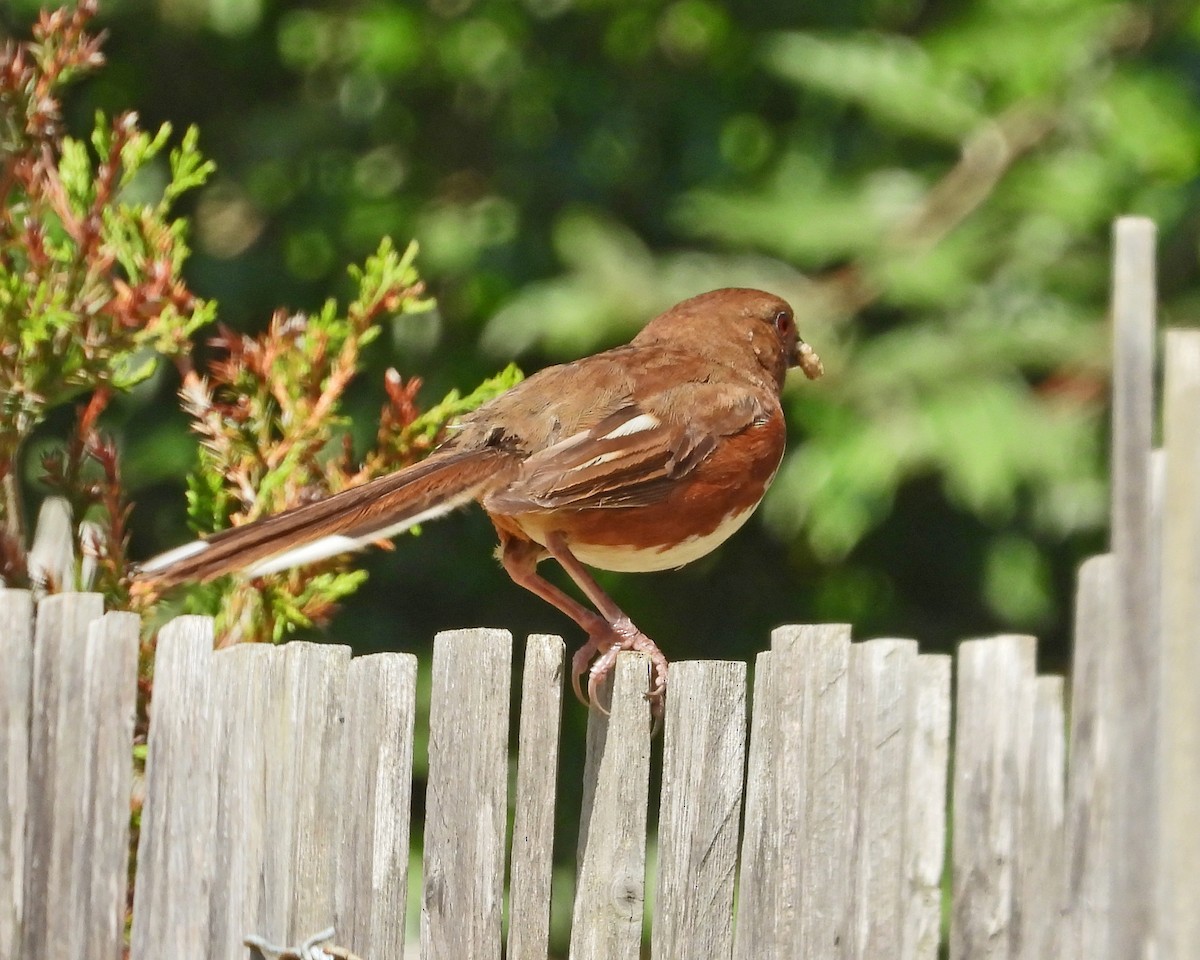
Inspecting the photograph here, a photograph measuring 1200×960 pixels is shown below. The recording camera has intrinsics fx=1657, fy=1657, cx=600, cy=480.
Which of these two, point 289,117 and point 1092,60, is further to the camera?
point 289,117

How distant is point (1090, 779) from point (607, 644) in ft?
4.56

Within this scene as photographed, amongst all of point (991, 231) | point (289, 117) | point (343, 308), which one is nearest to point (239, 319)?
point (343, 308)

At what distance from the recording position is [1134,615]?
2066 mm

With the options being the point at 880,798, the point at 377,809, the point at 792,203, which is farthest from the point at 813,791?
the point at 792,203

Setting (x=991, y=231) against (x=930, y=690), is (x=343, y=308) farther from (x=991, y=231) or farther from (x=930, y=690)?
(x=930, y=690)

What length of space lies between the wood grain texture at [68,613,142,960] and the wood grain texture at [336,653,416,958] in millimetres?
415

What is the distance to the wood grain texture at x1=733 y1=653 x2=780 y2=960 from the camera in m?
2.46

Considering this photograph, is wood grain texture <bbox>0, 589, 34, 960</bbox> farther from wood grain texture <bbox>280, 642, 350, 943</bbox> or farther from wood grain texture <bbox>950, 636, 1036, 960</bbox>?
wood grain texture <bbox>950, 636, 1036, 960</bbox>

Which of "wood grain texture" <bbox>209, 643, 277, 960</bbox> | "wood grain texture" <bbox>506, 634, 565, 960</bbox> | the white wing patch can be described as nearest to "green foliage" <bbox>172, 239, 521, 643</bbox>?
the white wing patch

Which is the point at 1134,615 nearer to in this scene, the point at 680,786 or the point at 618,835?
the point at 680,786

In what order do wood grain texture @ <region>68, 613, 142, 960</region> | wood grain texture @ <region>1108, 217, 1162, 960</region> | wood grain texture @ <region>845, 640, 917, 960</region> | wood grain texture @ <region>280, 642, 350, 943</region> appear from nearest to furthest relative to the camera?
wood grain texture @ <region>1108, 217, 1162, 960</region> → wood grain texture @ <region>845, 640, 917, 960</region> → wood grain texture @ <region>280, 642, 350, 943</region> → wood grain texture @ <region>68, 613, 142, 960</region>

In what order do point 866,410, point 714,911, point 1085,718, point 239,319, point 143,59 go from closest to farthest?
point 1085,718 < point 714,911 < point 866,410 < point 239,319 < point 143,59

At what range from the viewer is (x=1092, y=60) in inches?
212

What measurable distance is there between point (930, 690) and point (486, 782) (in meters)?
0.75
